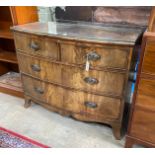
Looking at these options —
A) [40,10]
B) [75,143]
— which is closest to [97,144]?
[75,143]

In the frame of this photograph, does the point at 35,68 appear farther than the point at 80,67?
Yes

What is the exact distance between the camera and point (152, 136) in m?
1.24

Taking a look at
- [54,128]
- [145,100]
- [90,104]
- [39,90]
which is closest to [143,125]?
[145,100]

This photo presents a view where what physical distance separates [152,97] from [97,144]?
2.15 ft

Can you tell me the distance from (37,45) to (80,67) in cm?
42

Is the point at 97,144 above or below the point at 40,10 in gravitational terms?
below

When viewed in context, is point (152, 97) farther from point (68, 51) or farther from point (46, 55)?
point (46, 55)

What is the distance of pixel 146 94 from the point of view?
3.72 ft

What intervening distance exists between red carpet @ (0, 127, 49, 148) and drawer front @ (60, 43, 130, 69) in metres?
0.77

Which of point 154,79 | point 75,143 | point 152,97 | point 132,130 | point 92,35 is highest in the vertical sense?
point 92,35

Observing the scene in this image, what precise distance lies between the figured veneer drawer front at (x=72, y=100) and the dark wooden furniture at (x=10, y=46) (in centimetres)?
41

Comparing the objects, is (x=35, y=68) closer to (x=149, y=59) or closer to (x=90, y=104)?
(x=90, y=104)

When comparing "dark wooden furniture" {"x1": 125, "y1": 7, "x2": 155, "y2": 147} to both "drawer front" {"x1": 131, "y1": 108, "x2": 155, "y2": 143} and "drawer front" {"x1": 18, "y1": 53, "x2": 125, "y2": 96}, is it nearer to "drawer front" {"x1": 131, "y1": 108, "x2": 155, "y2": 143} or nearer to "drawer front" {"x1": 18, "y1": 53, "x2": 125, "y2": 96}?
"drawer front" {"x1": 131, "y1": 108, "x2": 155, "y2": 143}

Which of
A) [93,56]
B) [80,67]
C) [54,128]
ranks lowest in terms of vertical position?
[54,128]
